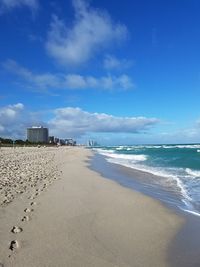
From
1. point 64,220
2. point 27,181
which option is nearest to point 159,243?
point 64,220

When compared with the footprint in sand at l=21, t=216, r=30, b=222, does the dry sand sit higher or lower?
lower

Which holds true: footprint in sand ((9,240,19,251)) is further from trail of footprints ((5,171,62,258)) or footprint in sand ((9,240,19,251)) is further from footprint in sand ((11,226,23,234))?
footprint in sand ((11,226,23,234))

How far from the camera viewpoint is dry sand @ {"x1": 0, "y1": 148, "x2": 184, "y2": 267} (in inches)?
211

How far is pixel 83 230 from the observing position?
6.95 meters

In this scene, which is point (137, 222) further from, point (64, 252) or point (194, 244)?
point (64, 252)

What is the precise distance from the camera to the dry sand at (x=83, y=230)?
536 cm

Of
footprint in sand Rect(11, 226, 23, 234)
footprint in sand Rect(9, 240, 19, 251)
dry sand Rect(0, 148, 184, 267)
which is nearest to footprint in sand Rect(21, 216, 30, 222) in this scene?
dry sand Rect(0, 148, 184, 267)

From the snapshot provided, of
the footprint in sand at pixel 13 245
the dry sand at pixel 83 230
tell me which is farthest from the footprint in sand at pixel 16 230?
the footprint in sand at pixel 13 245

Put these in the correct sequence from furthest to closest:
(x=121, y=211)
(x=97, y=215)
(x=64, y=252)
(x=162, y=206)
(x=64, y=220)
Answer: (x=162, y=206), (x=121, y=211), (x=97, y=215), (x=64, y=220), (x=64, y=252)

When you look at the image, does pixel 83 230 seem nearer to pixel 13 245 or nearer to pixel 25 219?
pixel 25 219

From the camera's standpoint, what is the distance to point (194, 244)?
6469 millimetres

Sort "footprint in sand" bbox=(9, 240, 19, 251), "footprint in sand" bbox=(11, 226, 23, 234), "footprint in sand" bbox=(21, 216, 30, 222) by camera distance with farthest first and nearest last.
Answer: "footprint in sand" bbox=(21, 216, 30, 222) < "footprint in sand" bbox=(11, 226, 23, 234) < "footprint in sand" bbox=(9, 240, 19, 251)

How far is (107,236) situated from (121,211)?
2.59 metres

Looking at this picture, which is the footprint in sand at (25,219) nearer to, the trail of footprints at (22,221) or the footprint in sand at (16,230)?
the trail of footprints at (22,221)
